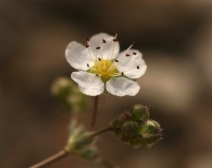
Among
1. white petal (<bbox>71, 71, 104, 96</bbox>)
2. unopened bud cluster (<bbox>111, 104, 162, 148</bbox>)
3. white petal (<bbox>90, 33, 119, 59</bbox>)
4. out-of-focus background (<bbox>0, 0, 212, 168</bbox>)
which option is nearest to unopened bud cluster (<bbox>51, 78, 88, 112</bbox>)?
white petal (<bbox>90, 33, 119, 59</bbox>)

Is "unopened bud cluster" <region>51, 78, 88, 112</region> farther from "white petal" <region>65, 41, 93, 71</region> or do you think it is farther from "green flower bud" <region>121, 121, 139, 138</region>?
"green flower bud" <region>121, 121, 139, 138</region>

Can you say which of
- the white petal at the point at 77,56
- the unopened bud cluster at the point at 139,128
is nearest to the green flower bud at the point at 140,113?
the unopened bud cluster at the point at 139,128

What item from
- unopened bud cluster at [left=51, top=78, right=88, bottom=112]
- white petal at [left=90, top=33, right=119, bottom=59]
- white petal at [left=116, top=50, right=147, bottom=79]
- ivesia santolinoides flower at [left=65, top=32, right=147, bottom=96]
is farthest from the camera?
unopened bud cluster at [left=51, top=78, right=88, bottom=112]

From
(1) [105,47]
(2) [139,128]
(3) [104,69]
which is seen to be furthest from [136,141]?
(1) [105,47]

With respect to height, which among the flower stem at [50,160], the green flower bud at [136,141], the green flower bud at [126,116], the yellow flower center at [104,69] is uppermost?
the yellow flower center at [104,69]

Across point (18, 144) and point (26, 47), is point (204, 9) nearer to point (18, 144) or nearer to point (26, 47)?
point (26, 47)

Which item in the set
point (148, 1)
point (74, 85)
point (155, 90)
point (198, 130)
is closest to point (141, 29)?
point (148, 1)

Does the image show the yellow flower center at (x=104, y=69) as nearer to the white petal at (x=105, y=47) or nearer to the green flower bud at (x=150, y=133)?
the white petal at (x=105, y=47)
